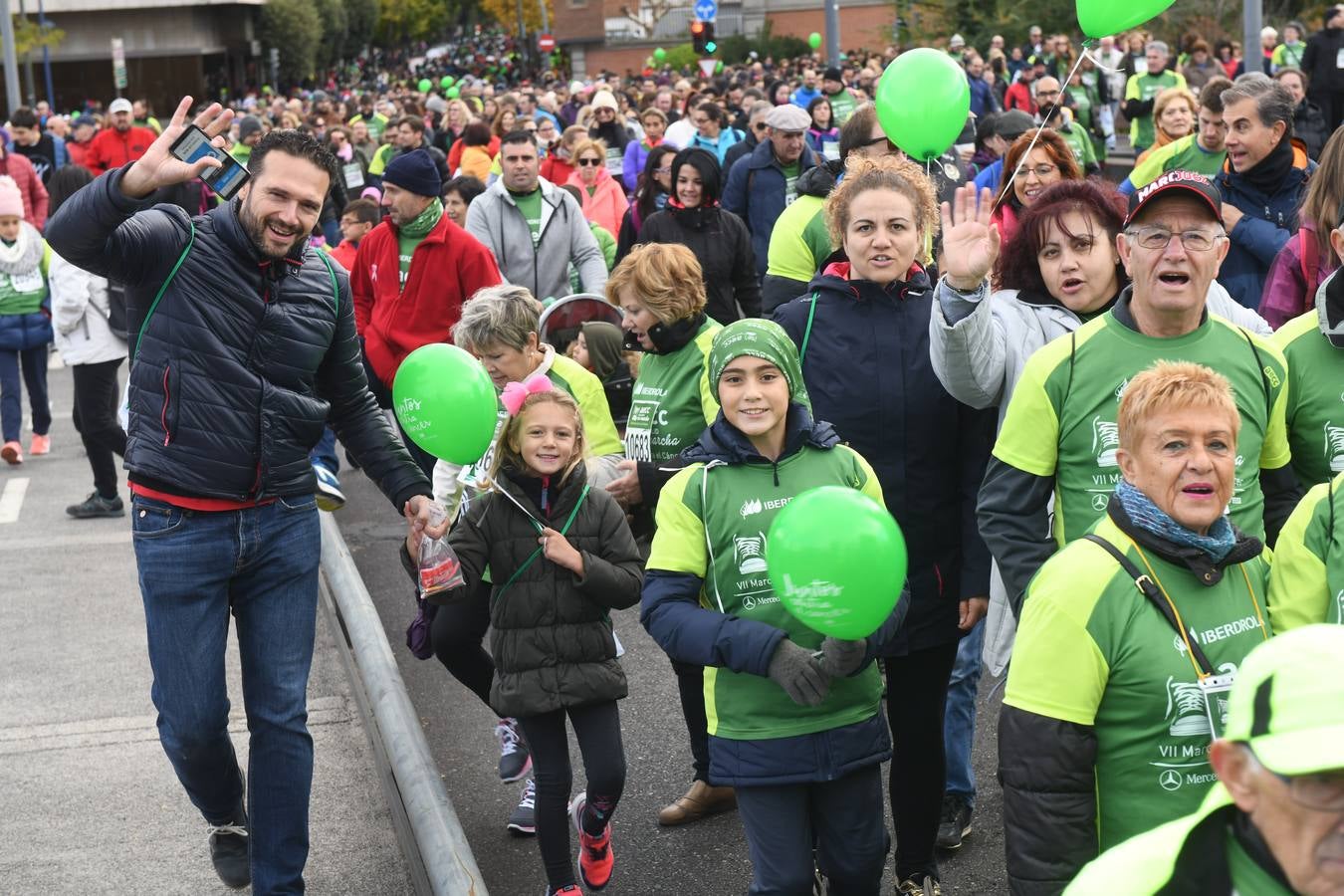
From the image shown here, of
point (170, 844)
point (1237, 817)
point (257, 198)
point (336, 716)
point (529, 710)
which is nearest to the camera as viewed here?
point (1237, 817)

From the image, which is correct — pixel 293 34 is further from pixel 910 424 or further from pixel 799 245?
pixel 910 424

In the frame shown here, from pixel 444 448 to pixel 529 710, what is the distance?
838 millimetres

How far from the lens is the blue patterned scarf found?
10.6 ft

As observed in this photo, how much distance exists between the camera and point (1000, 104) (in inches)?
1005

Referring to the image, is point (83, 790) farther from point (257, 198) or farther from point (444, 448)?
point (257, 198)

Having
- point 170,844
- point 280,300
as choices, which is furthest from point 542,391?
point 170,844

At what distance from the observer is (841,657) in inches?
159

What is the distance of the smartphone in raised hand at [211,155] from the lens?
4.34 m

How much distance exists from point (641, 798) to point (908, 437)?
1.96 metres

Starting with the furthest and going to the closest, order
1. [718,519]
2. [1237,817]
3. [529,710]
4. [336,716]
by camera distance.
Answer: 1. [336,716]
2. [529,710]
3. [718,519]
4. [1237,817]

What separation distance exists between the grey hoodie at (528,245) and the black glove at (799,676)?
5.71 meters

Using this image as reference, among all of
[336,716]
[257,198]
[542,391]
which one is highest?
[257,198]

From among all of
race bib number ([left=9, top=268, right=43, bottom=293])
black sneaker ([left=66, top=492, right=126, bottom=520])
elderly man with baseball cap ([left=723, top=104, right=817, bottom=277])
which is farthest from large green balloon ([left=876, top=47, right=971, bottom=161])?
race bib number ([left=9, top=268, right=43, bottom=293])

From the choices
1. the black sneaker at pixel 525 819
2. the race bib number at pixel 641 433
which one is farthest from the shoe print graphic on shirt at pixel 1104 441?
the black sneaker at pixel 525 819
